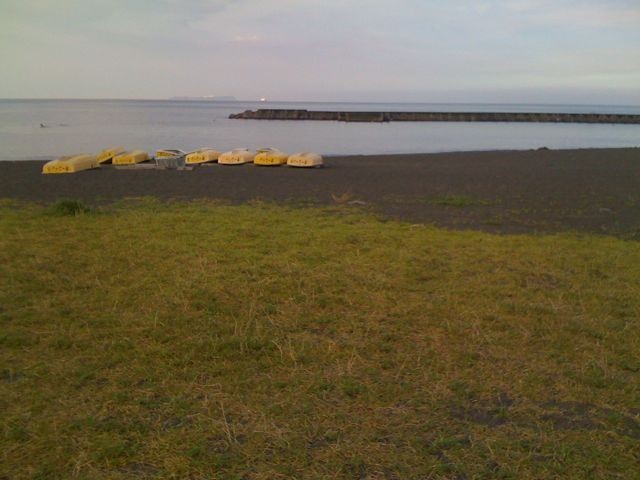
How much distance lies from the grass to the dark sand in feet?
11.0

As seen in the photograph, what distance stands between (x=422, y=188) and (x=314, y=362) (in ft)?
34.2

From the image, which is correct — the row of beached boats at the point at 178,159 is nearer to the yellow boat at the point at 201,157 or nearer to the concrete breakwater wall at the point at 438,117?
the yellow boat at the point at 201,157

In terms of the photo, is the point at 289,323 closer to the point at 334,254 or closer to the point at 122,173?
the point at 334,254

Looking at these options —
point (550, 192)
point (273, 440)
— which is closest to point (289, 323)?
point (273, 440)

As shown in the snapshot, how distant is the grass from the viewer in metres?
2.51

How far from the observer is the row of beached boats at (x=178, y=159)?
15992 millimetres

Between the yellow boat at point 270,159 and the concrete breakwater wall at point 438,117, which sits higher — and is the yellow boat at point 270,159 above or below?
below

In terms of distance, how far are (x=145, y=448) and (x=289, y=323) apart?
169 cm

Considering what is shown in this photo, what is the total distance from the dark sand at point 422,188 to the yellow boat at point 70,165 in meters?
0.34

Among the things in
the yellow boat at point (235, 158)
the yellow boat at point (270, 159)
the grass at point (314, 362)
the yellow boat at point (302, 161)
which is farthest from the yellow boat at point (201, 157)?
the grass at point (314, 362)

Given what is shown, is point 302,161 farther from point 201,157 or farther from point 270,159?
point 201,157

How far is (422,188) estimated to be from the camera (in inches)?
529

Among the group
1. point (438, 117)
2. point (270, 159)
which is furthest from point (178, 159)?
point (438, 117)

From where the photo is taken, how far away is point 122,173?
1595 centimetres
